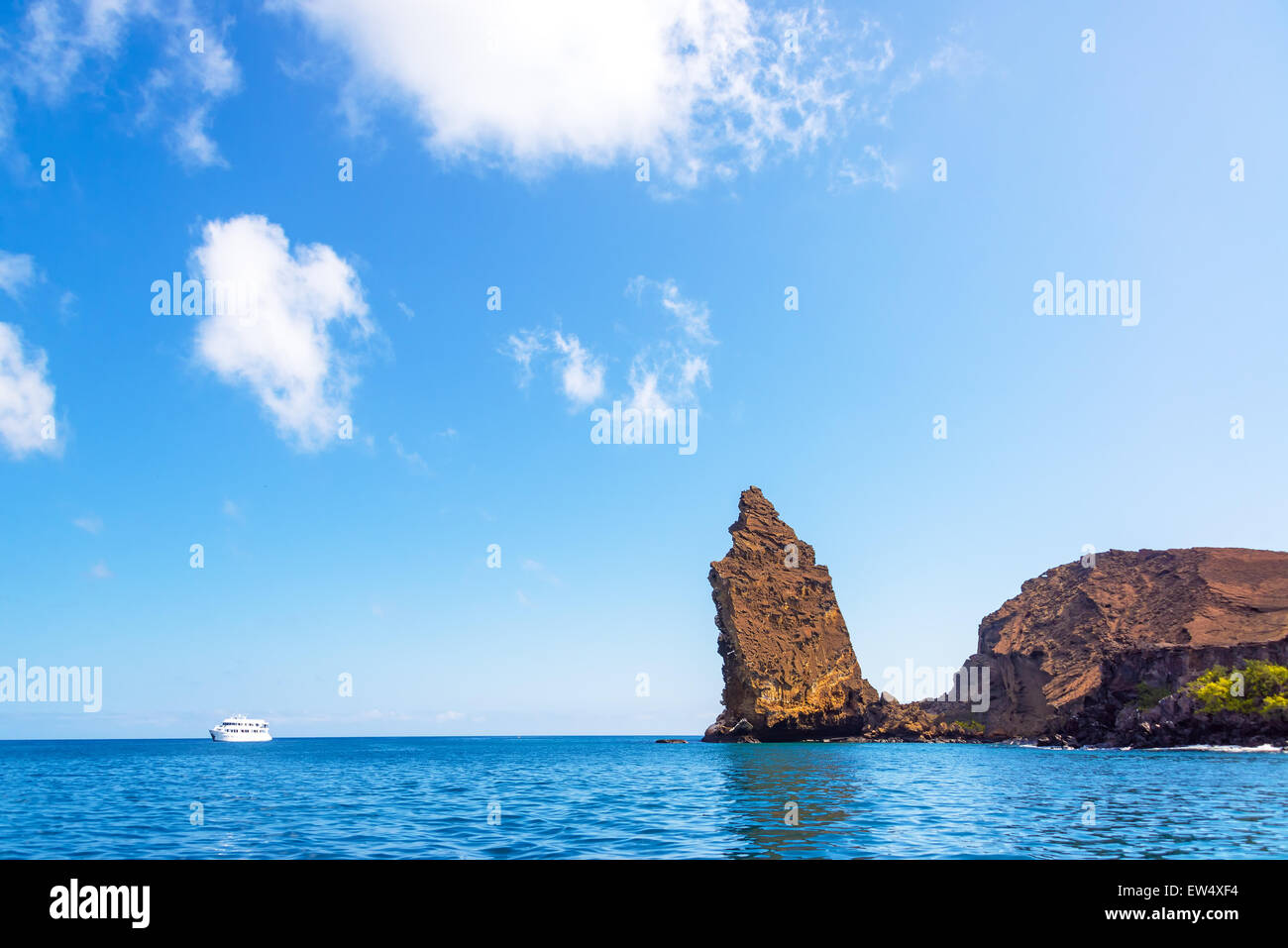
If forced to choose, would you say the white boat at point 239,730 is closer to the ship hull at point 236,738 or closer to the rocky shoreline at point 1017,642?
the ship hull at point 236,738

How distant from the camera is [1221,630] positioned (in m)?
121

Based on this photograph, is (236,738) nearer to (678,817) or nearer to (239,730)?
(239,730)

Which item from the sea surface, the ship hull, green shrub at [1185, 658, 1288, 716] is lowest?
the ship hull

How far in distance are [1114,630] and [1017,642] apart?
739 inches

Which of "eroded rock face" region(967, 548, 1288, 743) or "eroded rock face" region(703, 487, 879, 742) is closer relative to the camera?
"eroded rock face" region(967, 548, 1288, 743)

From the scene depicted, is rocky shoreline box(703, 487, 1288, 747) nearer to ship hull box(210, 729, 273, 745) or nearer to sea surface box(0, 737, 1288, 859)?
sea surface box(0, 737, 1288, 859)

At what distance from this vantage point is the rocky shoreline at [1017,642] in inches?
4569

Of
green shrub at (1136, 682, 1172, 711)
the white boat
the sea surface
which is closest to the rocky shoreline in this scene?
green shrub at (1136, 682, 1172, 711)

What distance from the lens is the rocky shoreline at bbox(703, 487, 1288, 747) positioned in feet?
381

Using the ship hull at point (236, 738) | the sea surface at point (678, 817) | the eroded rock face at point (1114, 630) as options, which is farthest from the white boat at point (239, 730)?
the eroded rock face at point (1114, 630)

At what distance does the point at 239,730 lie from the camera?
583 ft

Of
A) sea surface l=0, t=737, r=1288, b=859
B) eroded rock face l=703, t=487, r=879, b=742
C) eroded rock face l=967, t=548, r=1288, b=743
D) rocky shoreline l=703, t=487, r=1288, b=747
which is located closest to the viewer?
sea surface l=0, t=737, r=1288, b=859

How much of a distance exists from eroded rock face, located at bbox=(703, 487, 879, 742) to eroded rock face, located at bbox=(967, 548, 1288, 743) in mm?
33077
